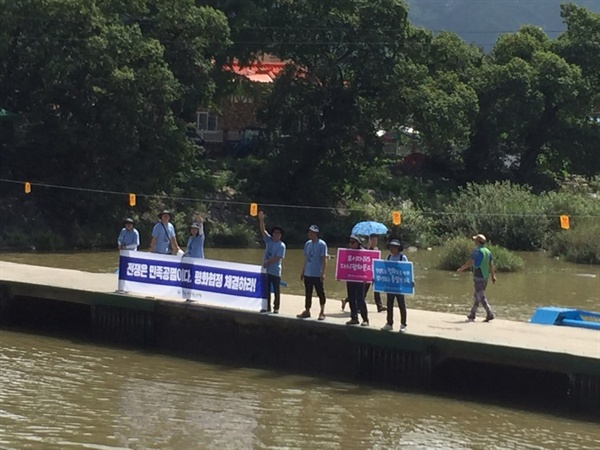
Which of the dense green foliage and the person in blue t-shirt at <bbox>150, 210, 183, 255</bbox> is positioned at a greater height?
the dense green foliage

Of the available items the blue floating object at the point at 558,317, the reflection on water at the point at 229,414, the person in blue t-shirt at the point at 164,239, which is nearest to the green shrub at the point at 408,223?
the person in blue t-shirt at the point at 164,239

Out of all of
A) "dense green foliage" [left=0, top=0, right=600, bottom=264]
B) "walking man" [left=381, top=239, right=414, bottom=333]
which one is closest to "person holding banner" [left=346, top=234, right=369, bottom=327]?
"walking man" [left=381, top=239, right=414, bottom=333]

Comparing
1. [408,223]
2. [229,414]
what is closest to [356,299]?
[229,414]

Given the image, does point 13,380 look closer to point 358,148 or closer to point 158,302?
point 158,302

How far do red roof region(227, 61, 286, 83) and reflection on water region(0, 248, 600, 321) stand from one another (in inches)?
669

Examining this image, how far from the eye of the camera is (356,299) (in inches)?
→ 741

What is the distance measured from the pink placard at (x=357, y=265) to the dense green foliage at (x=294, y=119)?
25555 mm

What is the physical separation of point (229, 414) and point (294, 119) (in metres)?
39.4

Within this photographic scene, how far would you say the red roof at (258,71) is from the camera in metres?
61.6

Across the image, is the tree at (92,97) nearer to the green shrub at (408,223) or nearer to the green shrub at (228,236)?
the green shrub at (228,236)

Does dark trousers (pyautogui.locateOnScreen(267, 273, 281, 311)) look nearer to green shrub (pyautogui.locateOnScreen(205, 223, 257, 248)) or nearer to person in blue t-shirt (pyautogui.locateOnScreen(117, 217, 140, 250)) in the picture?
person in blue t-shirt (pyautogui.locateOnScreen(117, 217, 140, 250))

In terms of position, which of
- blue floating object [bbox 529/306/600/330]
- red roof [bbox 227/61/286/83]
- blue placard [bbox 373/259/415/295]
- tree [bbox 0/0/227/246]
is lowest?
blue floating object [bbox 529/306/600/330]

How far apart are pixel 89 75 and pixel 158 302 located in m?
24.5

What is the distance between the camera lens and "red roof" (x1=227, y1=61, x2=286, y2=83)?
202 ft
